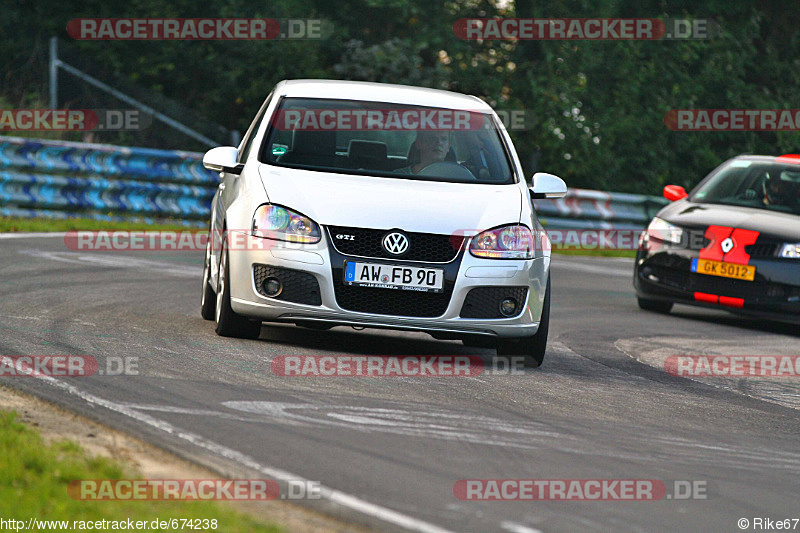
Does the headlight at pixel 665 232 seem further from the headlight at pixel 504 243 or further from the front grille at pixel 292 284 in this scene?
the front grille at pixel 292 284

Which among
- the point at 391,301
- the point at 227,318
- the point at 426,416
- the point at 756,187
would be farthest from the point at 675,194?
the point at 426,416

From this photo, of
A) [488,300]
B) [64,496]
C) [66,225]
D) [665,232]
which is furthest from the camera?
[66,225]

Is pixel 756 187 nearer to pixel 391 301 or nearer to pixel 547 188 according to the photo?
pixel 547 188

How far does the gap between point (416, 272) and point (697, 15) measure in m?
24.4

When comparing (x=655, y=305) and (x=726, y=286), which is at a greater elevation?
(x=726, y=286)

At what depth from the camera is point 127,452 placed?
545 centimetres

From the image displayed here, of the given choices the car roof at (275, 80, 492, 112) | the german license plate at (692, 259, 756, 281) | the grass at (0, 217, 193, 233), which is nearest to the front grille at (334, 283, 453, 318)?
the car roof at (275, 80, 492, 112)

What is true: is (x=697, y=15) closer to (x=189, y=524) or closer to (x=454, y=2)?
(x=454, y=2)

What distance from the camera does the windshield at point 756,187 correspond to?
1365 cm

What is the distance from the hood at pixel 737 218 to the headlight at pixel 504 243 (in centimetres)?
488

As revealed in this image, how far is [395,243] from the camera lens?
823 centimetres

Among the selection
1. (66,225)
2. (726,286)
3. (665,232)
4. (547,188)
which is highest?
(547,188)

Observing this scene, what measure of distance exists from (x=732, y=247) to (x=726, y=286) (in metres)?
0.37

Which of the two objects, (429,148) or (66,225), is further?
(66,225)
